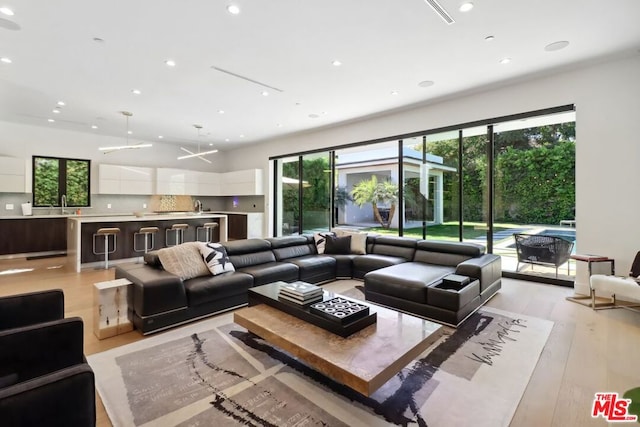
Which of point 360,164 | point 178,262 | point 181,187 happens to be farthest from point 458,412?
point 181,187

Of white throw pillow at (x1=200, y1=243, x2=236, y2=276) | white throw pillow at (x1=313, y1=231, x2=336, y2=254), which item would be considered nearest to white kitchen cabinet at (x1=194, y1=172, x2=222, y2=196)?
white throw pillow at (x1=313, y1=231, x2=336, y2=254)

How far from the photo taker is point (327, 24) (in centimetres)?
332

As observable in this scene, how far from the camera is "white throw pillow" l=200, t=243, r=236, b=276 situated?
3.75 meters

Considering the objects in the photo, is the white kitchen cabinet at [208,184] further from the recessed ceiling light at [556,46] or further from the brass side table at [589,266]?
the brass side table at [589,266]

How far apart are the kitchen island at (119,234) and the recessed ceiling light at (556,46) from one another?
7.36 meters

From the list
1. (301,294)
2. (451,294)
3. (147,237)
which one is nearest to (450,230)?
(451,294)

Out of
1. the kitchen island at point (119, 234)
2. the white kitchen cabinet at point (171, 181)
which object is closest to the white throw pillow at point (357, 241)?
the kitchen island at point (119, 234)

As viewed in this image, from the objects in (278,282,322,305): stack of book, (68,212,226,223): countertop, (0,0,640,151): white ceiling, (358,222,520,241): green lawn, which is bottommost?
(278,282,322,305): stack of book

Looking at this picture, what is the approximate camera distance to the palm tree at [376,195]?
272 inches

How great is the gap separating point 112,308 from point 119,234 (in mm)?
A: 3926

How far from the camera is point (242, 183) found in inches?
392

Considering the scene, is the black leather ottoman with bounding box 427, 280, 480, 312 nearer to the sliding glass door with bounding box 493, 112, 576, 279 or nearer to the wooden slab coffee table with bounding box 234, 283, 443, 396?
the wooden slab coffee table with bounding box 234, 283, 443, 396

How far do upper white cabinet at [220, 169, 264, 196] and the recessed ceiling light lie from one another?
24.7 feet

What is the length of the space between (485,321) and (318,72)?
13.1 feet
